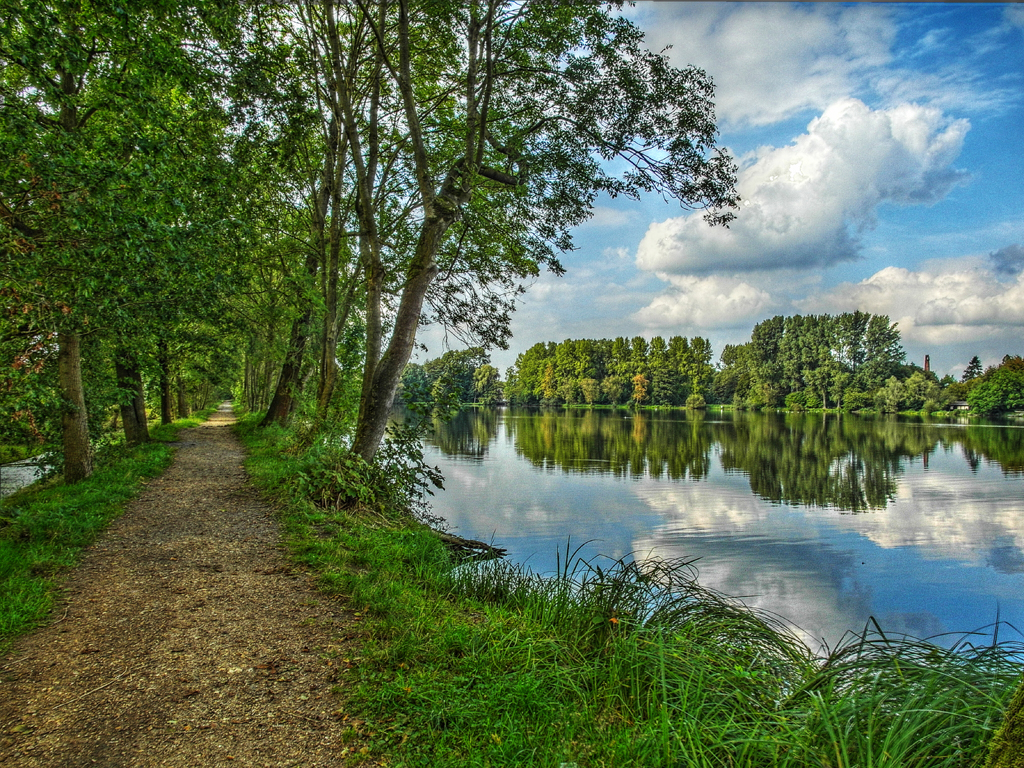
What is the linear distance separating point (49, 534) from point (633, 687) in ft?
21.1

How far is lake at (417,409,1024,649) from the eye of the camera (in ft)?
28.4

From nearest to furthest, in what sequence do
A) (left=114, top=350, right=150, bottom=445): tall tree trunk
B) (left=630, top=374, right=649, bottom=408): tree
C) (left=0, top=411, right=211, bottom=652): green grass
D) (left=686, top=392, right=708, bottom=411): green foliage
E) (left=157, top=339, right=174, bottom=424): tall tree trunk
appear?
(left=0, top=411, right=211, bottom=652): green grass
(left=114, top=350, right=150, bottom=445): tall tree trunk
(left=157, top=339, right=174, bottom=424): tall tree trunk
(left=686, top=392, right=708, bottom=411): green foliage
(left=630, top=374, right=649, bottom=408): tree

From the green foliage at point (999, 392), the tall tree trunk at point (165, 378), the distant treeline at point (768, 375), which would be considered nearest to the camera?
the tall tree trunk at point (165, 378)

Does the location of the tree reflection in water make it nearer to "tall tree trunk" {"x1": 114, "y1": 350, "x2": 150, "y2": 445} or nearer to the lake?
the lake

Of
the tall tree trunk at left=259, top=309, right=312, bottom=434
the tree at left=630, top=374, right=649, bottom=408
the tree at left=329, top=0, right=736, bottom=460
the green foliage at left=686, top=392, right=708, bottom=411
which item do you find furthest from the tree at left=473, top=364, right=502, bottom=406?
the tree at left=329, top=0, right=736, bottom=460

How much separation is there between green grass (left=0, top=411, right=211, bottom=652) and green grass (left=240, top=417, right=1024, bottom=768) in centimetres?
221

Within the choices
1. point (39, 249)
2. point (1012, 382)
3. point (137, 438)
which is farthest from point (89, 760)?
point (1012, 382)

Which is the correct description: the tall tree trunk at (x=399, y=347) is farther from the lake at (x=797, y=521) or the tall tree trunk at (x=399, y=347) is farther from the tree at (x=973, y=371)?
the tree at (x=973, y=371)

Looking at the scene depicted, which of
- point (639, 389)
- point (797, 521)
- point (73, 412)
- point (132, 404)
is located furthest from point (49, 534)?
point (639, 389)

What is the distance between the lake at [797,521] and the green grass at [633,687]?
0.87 m

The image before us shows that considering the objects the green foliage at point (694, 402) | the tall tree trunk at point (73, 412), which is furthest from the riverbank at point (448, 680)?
the green foliage at point (694, 402)

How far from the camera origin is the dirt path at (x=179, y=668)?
276 centimetres

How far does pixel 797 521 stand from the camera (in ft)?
45.2

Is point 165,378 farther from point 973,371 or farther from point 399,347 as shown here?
point 973,371
